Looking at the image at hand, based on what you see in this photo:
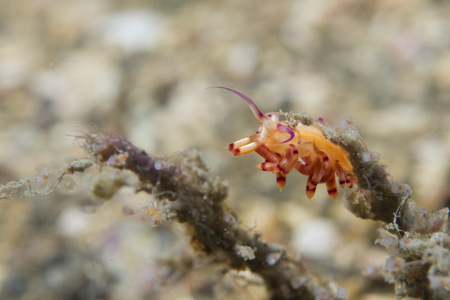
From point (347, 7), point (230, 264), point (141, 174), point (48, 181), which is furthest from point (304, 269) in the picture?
point (347, 7)

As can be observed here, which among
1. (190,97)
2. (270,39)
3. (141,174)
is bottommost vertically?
(190,97)

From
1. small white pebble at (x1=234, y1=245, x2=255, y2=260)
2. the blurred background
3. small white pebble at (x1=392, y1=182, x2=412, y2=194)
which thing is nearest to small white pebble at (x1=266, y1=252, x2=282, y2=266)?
small white pebble at (x1=234, y1=245, x2=255, y2=260)

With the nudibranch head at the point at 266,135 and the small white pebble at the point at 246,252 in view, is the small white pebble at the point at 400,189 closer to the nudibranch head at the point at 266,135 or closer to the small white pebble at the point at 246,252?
the nudibranch head at the point at 266,135

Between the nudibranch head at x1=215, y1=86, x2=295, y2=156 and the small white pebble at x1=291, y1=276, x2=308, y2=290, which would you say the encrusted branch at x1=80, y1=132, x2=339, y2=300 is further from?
the nudibranch head at x1=215, y1=86, x2=295, y2=156

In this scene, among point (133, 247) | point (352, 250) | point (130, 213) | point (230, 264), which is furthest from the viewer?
point (133, 247)

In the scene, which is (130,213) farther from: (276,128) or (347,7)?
(347,7)

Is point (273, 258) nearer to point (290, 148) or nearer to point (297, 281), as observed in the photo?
point (297, 281)
